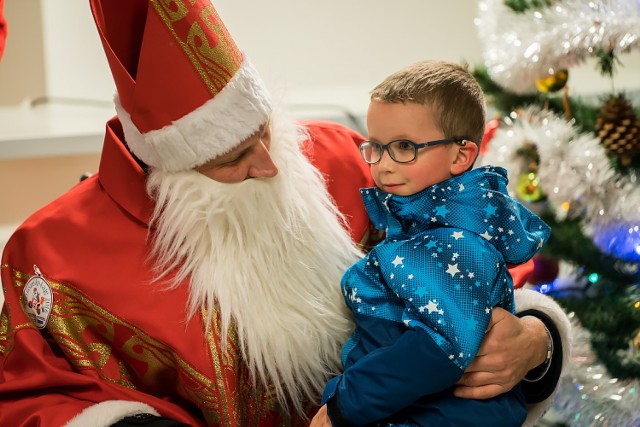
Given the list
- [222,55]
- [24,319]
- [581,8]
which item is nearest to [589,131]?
[581,8]

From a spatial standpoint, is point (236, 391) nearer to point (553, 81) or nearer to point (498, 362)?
point (498, 362)

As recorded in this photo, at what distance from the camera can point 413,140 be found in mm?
1209

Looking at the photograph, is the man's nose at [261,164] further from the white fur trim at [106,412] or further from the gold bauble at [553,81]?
the gold bauble at [553,81]

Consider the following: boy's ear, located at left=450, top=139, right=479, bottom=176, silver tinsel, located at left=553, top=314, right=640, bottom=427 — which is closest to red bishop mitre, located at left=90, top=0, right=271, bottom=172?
boy's ear, located at left=450, top=139, right=479, bottom=176

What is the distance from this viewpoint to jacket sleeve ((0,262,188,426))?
52.3 inches

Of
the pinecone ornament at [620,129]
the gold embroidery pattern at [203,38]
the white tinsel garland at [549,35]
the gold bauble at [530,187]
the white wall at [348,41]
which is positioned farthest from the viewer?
the white wall at [348,41]

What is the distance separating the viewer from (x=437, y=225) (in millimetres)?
1241

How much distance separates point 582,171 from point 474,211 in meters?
0.77

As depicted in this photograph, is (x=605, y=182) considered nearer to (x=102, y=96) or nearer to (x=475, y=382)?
(x=475, y=382)

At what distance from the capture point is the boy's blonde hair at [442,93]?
1196 mm

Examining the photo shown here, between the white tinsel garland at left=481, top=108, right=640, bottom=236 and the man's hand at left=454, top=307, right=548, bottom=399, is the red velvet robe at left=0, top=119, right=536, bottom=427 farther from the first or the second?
the white tinsel garland at left=481, top=108, right=640, bottom=236

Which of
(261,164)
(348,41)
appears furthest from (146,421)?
(348,41)

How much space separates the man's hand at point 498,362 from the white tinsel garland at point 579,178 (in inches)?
26.0

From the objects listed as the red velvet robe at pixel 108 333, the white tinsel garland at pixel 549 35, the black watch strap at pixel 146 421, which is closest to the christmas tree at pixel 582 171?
the white tinsel garland at pixel 549 35
